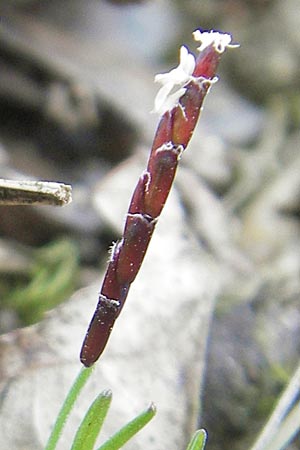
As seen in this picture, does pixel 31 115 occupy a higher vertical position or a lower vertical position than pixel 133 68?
lower

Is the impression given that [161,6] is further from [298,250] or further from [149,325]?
[149,325]

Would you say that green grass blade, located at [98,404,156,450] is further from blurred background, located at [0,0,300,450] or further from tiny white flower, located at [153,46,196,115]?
blurred background, located at [0,0,300,450]

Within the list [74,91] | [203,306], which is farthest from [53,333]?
[74,91]

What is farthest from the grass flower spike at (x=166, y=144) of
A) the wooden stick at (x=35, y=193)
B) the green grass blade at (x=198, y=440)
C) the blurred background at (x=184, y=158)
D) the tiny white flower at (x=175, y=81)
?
the blurred background at (x=184, y=158)

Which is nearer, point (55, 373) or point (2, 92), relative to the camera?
point (55, 373)

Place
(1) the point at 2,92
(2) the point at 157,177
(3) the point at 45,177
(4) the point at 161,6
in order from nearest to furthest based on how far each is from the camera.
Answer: (2) the point at 157,177, (3) the point at 45,177, (1) the point at 2,92, (4) the point at 161,6

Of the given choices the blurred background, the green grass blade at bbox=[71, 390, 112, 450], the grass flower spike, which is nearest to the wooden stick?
the grass flower spike

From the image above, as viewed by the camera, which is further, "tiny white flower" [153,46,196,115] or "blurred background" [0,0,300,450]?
"blurred background" [0,0,300,450]
